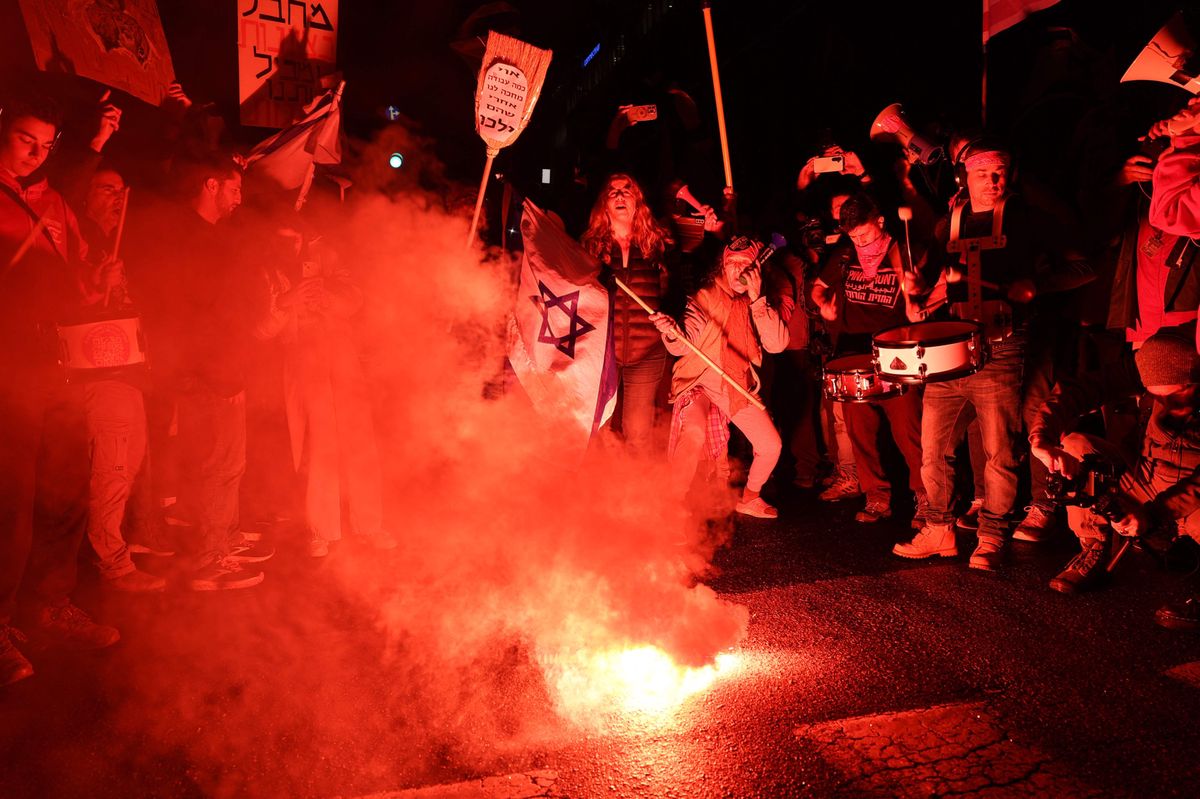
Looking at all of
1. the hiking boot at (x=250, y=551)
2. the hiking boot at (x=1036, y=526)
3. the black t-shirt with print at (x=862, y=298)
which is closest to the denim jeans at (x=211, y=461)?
the hiking boot at (x=250, y=551)

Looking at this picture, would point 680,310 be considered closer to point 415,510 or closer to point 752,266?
point 752,266

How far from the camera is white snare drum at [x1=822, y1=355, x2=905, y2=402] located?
5320 mm

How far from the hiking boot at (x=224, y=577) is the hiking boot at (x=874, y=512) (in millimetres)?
4156

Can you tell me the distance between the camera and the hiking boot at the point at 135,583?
5.02 meters

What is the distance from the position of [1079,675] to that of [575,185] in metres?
7.13

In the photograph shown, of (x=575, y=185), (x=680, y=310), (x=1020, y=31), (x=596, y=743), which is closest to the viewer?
(x=596, y=743)

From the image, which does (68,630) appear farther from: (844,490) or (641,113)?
(641,113)

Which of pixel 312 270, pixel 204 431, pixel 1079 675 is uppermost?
pixel 312 270

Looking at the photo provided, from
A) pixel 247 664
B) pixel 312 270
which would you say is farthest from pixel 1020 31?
pixel 247 664

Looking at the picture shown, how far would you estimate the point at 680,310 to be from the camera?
6113 millimetres

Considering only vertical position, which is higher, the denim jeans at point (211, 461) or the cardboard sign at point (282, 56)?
the cardboard sign at point (282, 56)

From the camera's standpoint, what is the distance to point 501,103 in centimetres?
604

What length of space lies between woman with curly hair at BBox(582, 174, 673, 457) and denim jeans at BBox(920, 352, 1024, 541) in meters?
1.90

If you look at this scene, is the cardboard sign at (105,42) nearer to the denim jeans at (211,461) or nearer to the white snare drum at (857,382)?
the denim jeans at (211,461)
